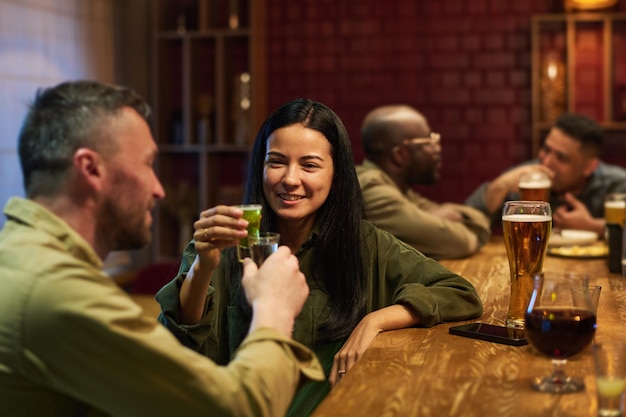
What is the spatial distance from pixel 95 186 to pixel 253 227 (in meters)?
0.55

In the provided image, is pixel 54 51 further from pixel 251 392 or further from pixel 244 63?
pixel 251 392

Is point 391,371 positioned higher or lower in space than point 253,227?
lower

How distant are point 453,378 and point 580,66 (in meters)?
4.30

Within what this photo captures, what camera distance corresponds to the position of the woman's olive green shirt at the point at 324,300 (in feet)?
7.07

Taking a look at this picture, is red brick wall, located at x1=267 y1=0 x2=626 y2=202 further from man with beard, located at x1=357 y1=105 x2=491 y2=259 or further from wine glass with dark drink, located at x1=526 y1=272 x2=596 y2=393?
wine glass with dark drink, located at x1=526 y1=272 x2=596 y2=393

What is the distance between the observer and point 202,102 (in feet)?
18.5

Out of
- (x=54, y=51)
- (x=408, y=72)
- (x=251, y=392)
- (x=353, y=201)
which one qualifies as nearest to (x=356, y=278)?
(x=353, y=201)

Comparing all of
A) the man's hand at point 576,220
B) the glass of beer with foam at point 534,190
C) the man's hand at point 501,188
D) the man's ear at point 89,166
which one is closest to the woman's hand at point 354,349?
the man's ear at point 89,166

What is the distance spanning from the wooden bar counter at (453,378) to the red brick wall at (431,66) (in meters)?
3.45

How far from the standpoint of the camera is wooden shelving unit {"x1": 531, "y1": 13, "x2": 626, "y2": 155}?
17.6 feet

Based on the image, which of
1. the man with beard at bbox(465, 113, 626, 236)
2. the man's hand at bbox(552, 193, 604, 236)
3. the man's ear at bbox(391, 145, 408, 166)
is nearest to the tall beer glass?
the man's ear at bbox(391, 145, 408, 166)

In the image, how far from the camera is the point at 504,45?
5625 mm

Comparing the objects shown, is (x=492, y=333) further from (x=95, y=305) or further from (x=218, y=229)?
(x=95, y=305)

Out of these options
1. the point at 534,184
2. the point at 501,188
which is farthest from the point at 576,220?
the point at 534,184
